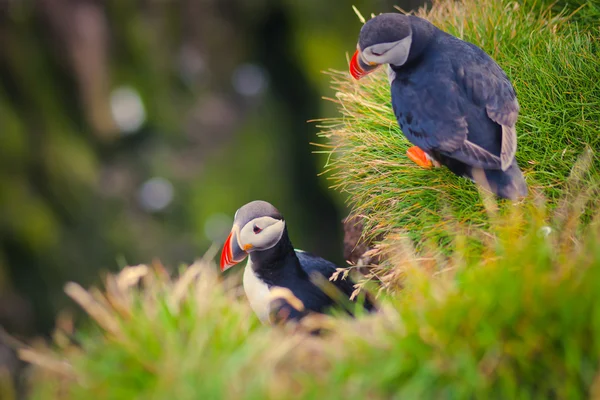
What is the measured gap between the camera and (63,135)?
667cm

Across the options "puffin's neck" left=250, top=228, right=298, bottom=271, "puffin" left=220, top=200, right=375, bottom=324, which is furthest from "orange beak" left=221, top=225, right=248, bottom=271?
"puffin's neck" left=250, top=228, right=298, bottom=271

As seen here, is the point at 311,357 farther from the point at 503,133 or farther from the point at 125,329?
the point at 503,133

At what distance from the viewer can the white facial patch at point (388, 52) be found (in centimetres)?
229

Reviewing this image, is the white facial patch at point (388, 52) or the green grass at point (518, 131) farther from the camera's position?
the green grass at point (518, 131)

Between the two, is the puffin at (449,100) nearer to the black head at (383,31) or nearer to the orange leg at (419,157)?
the black head at (383,31)

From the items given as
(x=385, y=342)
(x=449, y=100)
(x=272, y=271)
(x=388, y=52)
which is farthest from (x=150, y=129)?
(x=385, y=342)

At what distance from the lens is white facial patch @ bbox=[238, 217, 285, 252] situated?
8.00 feet

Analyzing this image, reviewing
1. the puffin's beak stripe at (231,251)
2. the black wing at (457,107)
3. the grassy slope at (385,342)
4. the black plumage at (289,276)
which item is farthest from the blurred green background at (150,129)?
the grassy slope at (385,342)

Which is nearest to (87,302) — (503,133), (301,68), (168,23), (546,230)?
(546,230)

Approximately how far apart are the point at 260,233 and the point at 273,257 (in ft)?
0.48

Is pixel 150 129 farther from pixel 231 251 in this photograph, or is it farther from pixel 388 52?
pixel 388 52

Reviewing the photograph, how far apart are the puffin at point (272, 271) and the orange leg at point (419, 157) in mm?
612

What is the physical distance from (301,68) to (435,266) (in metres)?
5.94

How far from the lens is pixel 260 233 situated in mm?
2465
